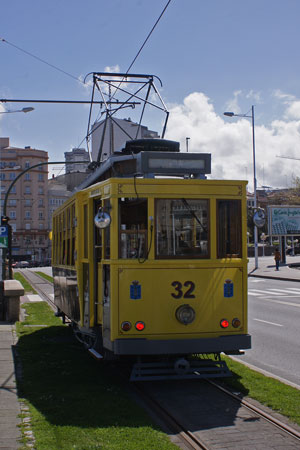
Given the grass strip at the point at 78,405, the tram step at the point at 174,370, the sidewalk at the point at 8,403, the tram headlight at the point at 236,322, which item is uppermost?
the tram headlight at the point at 236,322

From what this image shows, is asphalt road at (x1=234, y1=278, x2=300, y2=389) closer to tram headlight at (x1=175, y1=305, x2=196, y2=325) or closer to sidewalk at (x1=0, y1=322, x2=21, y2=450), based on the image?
tram headlight at (x1=175, y1=305, x2=196, y2=325)

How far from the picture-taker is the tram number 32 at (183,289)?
25.1ft

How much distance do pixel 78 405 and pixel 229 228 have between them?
10.2 ft

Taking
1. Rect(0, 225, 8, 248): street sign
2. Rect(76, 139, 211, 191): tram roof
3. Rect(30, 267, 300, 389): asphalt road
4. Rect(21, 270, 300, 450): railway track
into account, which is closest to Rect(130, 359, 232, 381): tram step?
Rect(21, 270, 300, 450): railway track

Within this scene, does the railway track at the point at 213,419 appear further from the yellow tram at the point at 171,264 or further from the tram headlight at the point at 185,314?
the tram headlight at the point at 185,314

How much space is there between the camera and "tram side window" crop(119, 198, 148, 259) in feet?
25.1

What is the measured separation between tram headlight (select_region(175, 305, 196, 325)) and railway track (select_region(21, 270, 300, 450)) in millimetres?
962

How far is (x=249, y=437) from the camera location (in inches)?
228

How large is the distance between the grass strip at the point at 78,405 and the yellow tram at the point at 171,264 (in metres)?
0.57

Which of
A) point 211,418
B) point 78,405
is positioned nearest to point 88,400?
point 78,405

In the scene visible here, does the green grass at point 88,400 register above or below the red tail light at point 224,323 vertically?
below

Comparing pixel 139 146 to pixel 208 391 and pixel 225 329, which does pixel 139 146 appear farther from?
pixel 208 391

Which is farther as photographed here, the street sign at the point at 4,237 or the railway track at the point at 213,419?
the street sign at the point at 4,237

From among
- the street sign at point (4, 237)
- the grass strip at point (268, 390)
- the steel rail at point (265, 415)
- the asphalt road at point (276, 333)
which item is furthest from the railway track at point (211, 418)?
the street sign at point (4, 237)
